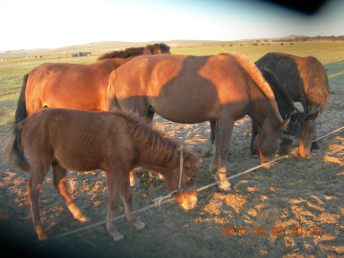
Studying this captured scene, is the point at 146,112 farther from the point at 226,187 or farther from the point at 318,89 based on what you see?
the point at 318,89

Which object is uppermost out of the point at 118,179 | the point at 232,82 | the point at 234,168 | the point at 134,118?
the point at 232,82

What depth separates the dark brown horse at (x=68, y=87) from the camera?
500 centimetres

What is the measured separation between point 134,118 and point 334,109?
845 cm

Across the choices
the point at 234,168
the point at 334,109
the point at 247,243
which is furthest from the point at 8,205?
the point at 334,109

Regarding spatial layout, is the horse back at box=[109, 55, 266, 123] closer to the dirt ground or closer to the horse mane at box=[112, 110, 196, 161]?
the horse mane at box=[112, 110, 196, 161]

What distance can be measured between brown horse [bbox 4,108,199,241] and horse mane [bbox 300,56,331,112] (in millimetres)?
3882

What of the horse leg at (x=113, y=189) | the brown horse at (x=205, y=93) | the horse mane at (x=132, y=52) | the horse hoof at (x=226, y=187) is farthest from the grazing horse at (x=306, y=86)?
the horse leg at (x=113, y=189)

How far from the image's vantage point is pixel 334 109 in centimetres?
845

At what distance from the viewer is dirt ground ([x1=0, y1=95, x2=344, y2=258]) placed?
115 inches

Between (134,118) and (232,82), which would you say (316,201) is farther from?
(134,118)

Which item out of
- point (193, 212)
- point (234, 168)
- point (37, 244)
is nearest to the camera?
point (37, 244)

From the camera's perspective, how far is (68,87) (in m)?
5.02
